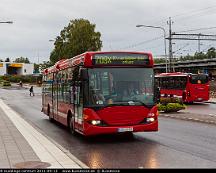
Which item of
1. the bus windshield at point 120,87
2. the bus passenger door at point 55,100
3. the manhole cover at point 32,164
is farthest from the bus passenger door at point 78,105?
the bus passenger door at point 55,100

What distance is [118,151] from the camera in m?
12.5

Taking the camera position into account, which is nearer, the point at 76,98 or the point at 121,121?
the point at 121,121

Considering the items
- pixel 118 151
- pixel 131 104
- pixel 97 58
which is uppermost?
pixel 97 58

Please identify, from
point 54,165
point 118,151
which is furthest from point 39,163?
point 118,151

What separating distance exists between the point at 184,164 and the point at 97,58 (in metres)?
5.33

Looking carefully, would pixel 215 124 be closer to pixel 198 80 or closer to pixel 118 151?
pixel 118 151

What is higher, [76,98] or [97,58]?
[97,58]

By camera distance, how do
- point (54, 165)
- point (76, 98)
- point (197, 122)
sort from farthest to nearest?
point (197, 122), point (76, 98), point (54, 165)

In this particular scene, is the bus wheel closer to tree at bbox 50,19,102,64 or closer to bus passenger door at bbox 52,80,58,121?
bus passenger door at bbox 52,80,58,121

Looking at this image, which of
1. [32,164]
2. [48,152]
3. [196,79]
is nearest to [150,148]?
[48,152]

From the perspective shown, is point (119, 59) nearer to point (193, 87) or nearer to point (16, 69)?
point (193, 87)

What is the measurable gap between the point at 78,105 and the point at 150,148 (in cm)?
309

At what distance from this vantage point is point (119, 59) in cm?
1427

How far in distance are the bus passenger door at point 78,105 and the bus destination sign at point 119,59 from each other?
1.02m
